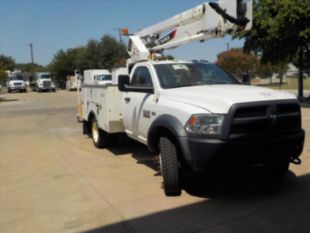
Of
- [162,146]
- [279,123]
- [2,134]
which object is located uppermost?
[279,123]

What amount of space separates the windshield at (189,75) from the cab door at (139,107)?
0.90 feet

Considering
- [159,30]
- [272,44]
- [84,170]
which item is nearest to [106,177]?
[84,170]

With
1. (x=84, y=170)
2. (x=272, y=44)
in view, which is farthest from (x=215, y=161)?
(x=272, y=44)

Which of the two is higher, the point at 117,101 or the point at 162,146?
the point at 117,101

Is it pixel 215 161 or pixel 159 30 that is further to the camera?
pixel 159 30

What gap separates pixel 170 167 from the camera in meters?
5.18

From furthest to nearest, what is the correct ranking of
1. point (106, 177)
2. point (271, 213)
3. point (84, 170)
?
point (84, 170), point (106, 177), point (271, 213)

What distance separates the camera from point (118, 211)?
16.1 feet

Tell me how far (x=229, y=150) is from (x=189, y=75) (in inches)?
79.8

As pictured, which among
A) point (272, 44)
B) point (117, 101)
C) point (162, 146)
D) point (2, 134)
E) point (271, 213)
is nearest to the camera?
point (271, 213)

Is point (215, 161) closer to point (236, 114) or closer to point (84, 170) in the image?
point (236, 114)

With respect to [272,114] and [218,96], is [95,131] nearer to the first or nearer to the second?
[218,96]

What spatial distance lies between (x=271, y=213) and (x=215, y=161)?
92 centimetres

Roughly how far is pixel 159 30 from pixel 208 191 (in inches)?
180
